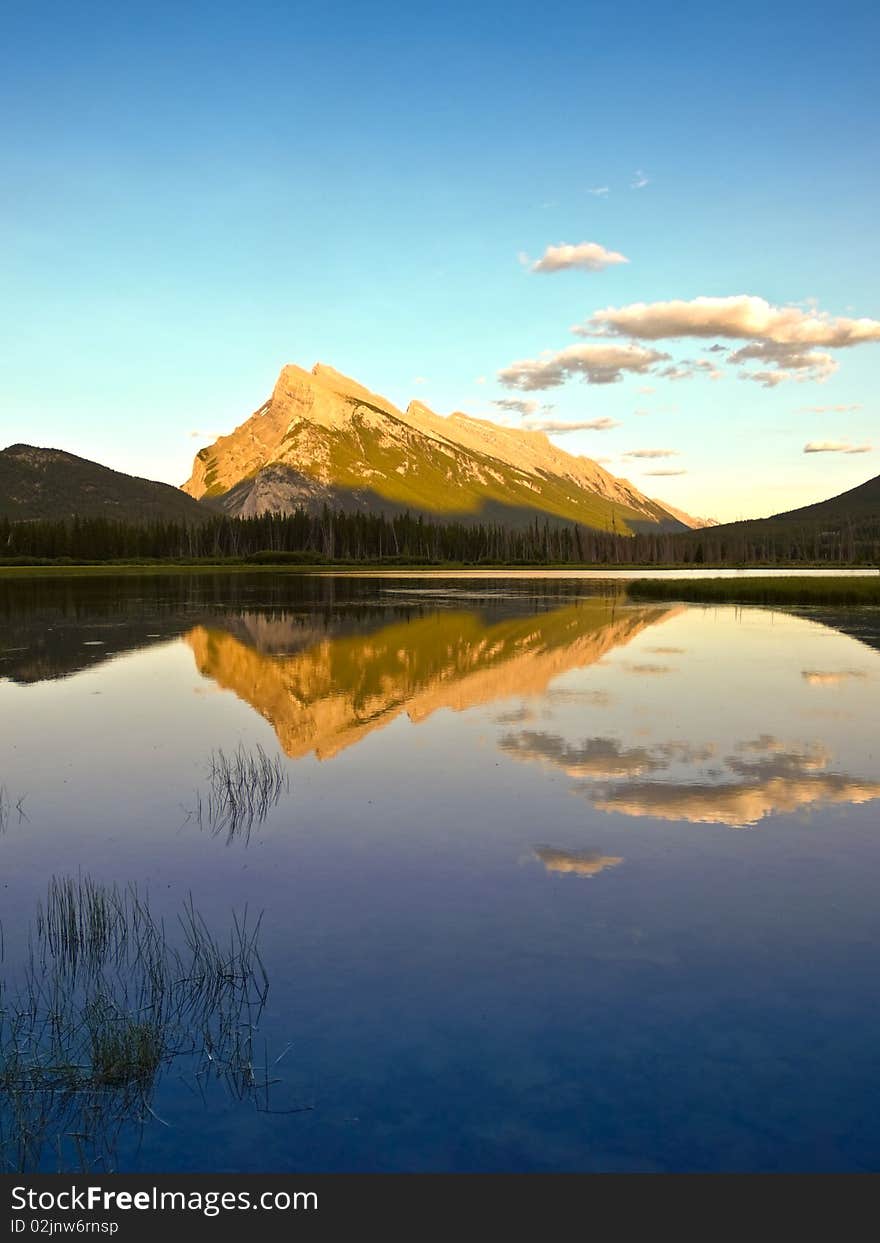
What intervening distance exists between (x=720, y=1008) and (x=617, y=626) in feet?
176

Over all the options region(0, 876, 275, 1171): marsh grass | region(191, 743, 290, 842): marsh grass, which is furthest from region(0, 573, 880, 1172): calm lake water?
region(191, 743, 290, 842): marsh grass

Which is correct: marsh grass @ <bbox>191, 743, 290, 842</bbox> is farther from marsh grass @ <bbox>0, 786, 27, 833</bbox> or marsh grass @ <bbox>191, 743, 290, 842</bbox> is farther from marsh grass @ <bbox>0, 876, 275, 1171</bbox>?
marsh grass @ <bbox>0, 876, 275, 1171</bbox>

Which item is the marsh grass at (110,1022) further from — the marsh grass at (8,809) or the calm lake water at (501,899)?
the marsh grass at (8,809)

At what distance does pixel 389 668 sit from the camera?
41.5 metres

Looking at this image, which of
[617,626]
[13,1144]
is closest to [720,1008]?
[13,1144]

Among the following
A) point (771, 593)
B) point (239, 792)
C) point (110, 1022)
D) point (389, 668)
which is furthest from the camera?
point (771, 593)

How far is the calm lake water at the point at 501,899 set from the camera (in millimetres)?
9203

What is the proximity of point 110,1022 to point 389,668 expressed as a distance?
31044 mm

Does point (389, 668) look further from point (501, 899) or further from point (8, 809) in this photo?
point (501, 899)

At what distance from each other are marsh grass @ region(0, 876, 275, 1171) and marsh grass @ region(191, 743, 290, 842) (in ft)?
15.4

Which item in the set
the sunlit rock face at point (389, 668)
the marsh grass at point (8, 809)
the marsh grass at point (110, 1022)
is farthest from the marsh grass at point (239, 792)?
the marsh grass at point (110, 1022)

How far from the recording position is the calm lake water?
9.20 m

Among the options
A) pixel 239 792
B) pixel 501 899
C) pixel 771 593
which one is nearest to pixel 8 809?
pixel 239 792

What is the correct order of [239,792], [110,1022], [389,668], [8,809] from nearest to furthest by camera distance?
[110,1022] → [8,809] → [239,792] → [389,668]
